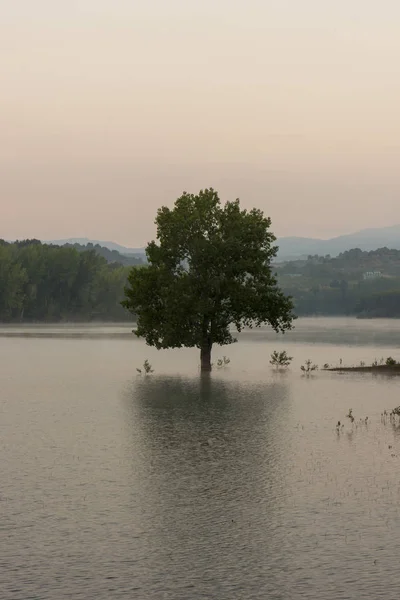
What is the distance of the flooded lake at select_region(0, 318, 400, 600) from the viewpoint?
14219 millimetres

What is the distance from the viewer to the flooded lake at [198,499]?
14219mm

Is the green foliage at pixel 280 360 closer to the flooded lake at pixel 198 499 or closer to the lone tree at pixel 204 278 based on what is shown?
the lone tree at pixel 204 278

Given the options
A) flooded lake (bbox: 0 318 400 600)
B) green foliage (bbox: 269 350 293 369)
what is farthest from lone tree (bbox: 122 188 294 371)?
flooded lake (bbox: 0 318 400 600)

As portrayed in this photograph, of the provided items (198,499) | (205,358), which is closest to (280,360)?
(205,358)

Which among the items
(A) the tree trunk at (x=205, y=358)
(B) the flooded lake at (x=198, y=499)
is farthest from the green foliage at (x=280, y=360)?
(B) the flooded lake at (x=198, y=499)

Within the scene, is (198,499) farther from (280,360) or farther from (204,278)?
(280,360)

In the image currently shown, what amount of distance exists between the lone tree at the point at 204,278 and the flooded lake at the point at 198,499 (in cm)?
1781

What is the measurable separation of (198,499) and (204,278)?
42770mm

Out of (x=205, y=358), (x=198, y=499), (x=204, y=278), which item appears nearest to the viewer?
(x=198, y=499)

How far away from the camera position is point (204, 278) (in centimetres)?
6238

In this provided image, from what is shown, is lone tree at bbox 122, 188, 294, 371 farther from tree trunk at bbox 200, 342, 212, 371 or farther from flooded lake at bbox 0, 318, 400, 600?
flooded lake at bbox 0, 318, 400, 600

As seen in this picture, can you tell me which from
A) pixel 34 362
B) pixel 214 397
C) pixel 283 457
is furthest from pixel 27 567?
pixel 34 362

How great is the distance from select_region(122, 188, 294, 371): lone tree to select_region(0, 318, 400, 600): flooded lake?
17.8m

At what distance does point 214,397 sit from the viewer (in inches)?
1781
